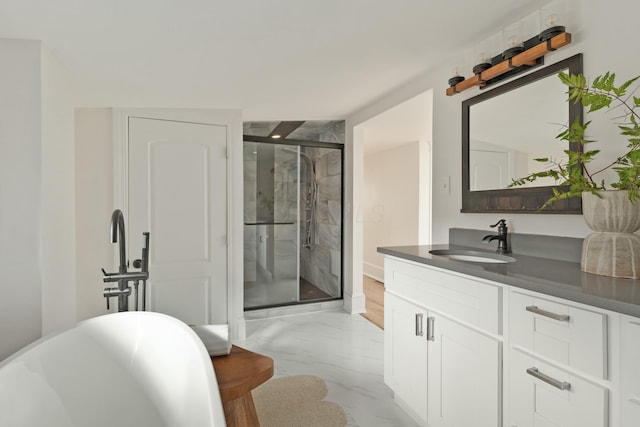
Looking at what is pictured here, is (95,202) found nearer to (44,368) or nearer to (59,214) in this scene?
(59,214)

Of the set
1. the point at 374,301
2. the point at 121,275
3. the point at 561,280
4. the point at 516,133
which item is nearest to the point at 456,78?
the point at 516,133

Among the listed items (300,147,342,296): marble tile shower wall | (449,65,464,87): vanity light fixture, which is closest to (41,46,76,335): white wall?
(449,65,464,87): vanity light fixture

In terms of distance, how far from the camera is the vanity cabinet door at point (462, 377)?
1.42 meters

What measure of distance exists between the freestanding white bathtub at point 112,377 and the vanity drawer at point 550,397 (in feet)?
3.46

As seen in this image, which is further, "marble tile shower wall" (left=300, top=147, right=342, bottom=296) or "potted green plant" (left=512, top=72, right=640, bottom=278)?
"marble tile shower wall" (left=300, top=147, right=342, bottom=296)

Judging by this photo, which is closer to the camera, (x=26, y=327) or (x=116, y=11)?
(x=116, y=11)

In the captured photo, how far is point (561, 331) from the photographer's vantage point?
114 centimetres

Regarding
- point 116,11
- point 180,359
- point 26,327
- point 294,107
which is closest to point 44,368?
point 180,359

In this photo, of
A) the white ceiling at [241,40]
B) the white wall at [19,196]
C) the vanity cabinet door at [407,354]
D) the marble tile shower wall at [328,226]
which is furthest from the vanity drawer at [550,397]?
the marble tile shower wall at [328,226]

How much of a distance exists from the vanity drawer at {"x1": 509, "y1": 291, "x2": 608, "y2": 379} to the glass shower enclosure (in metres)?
2.86

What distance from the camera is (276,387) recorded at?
7.79 feet

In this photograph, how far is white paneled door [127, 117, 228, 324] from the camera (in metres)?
2.94

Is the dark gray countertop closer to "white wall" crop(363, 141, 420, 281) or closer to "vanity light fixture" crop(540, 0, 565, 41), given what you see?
"vanity light fixture" crop(540, 0, 565, 41)

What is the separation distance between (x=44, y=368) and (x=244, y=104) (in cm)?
235
